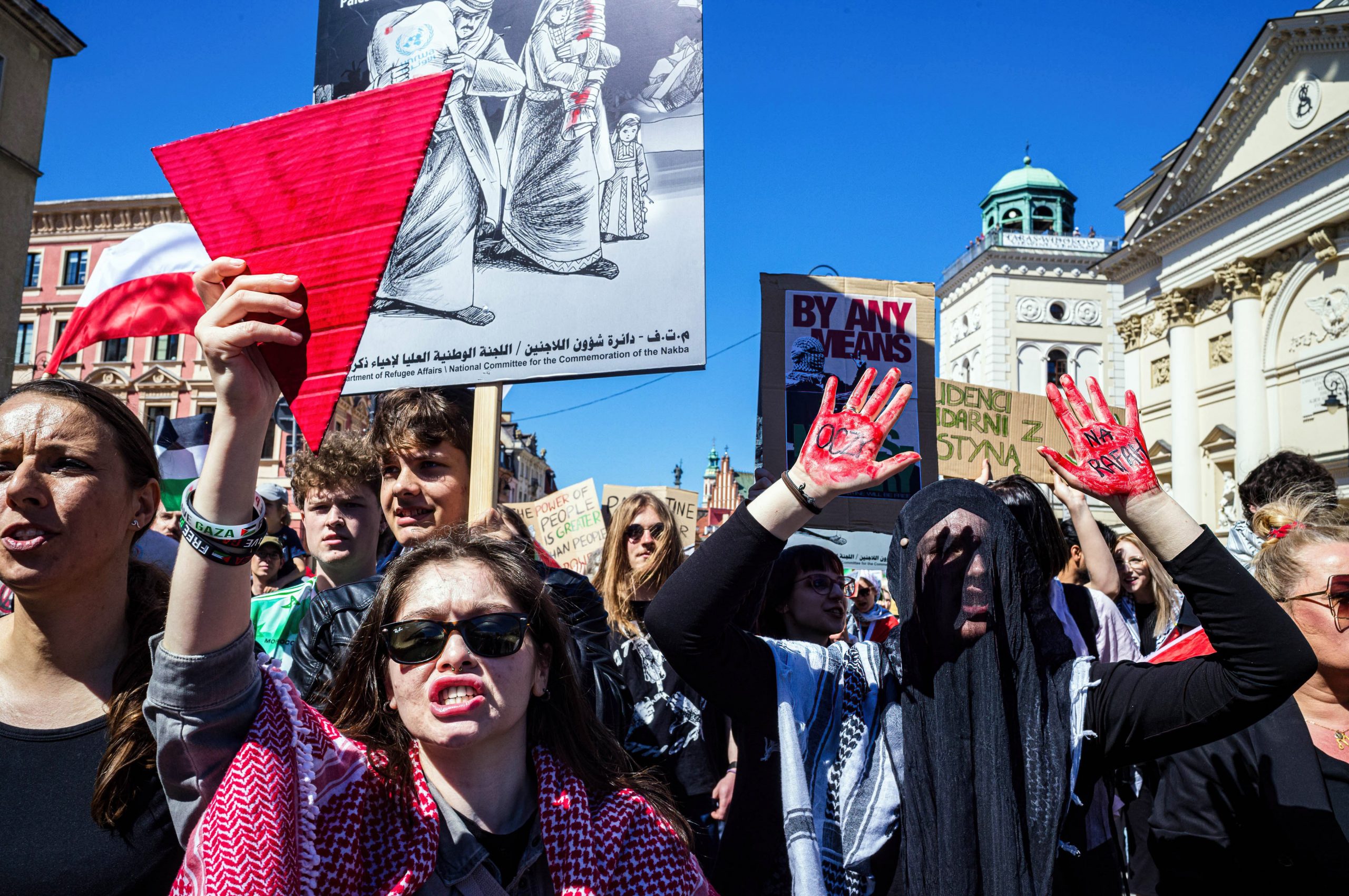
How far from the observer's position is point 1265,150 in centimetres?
2781

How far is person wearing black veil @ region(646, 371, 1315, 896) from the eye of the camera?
6.90ft

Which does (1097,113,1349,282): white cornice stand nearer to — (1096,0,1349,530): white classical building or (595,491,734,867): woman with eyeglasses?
(1096,0,1349,530): white classical building

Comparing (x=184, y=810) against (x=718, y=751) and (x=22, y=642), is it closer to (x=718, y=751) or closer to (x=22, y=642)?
(x=22, y=642)

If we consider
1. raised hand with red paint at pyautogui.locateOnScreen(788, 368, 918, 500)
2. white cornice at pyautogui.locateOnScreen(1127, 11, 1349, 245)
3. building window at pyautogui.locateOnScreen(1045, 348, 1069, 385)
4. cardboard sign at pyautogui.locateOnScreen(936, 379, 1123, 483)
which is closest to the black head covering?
raised hand with red paint at pyautogui.locateOnScreen(788, 368, 918, 500)

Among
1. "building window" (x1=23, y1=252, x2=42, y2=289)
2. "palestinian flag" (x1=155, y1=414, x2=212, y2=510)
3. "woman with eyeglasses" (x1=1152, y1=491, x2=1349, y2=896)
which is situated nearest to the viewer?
"woman with eyeglasses" (x1=1152, y1=491, x2=1349, y2=896)

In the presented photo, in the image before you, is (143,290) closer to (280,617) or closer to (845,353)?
(280,617)

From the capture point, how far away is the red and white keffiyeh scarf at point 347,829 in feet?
4.90

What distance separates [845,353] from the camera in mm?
5176

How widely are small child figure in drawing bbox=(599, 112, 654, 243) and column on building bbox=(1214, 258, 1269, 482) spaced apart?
2753 cm

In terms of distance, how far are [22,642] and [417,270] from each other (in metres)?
2.18

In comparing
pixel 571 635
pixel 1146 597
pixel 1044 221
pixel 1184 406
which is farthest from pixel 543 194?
pixel 1044 221

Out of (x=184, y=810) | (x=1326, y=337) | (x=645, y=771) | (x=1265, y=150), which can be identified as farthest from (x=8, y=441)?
(x=1265, y=150)

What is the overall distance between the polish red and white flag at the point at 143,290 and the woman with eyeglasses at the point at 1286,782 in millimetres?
5351

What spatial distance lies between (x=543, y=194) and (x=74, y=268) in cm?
4261
